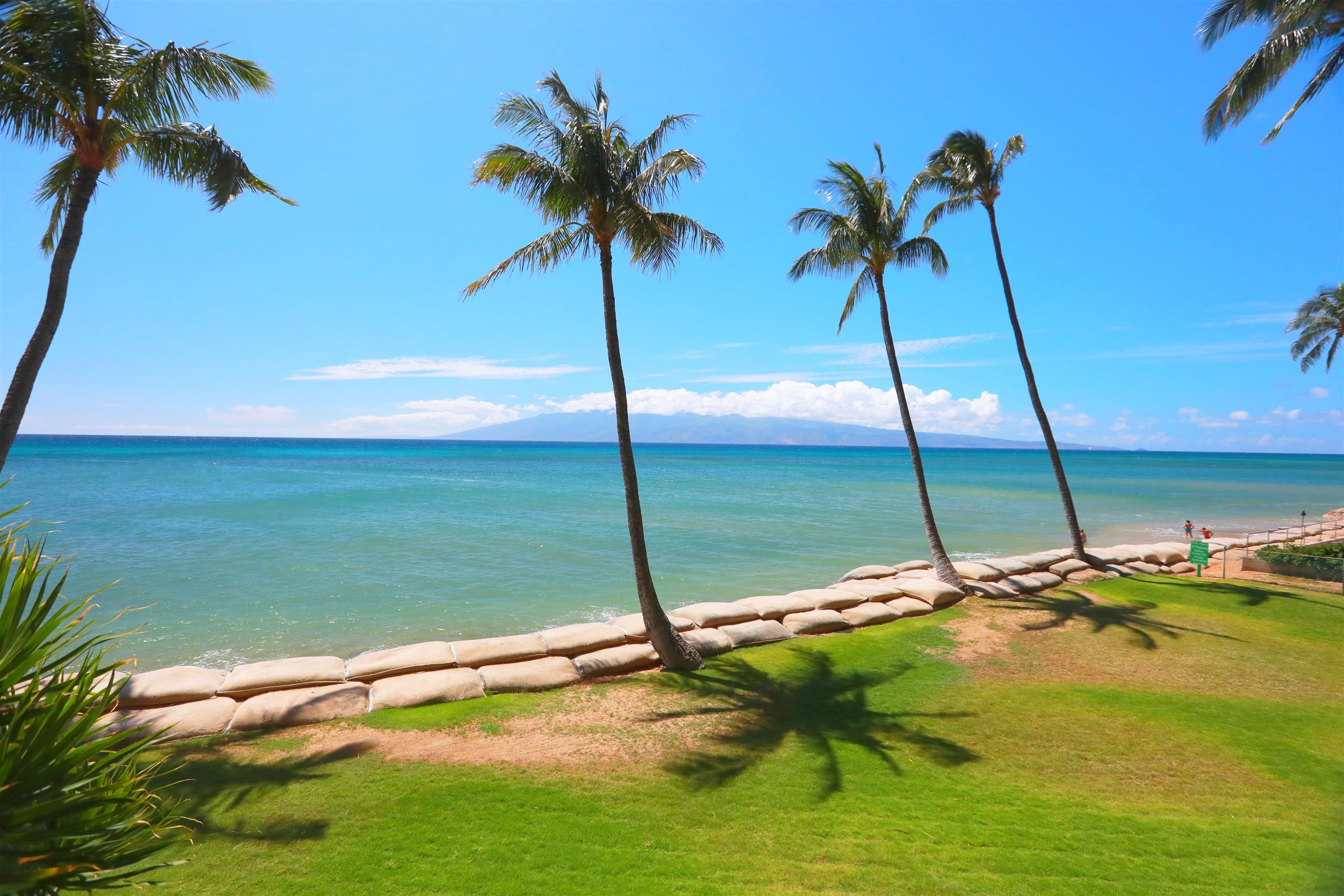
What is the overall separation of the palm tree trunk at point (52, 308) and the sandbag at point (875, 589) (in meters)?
14.5

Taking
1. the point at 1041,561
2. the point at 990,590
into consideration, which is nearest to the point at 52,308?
the point at 990,590

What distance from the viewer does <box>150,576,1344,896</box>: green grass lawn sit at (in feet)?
17.2

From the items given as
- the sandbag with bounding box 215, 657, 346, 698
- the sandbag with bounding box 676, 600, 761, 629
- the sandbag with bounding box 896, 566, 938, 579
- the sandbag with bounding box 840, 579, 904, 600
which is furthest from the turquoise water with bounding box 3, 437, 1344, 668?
the sandbag with bounding box 676, 600, 761, 629

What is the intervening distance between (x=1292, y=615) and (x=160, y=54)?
75.6 ft

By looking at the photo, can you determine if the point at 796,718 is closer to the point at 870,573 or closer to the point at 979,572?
the point at 870,573

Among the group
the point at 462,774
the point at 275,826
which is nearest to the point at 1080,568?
the point at 462,774

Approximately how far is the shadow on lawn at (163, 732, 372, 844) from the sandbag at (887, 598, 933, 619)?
34.9 feet

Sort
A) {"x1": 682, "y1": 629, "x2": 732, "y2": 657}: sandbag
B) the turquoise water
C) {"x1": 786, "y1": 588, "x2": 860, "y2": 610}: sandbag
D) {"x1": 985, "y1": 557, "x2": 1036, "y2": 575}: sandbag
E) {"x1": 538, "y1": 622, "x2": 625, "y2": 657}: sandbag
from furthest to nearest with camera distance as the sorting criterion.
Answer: {"x1": 985, "y1": 557, "x2": 1036, "y2": 575}: sandbag → the turquoise water → {"x1": 786, "y1": 588, "x2": 860, "y2": 610}: sandbag → {"x1": 682, "y1": 629, "x2": 732, "y2": 657}: sandbag → {"x1": 538, "y1": 622, "x2": 625, "y2": 657}: sandbag

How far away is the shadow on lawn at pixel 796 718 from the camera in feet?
23.5

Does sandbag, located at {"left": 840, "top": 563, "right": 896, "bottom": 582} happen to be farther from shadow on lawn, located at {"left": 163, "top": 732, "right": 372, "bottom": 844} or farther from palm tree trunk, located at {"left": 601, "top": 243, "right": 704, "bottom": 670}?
shadow on lawn, located at {"left": 163, "top": 732, "right": 372, "bottom": 844}

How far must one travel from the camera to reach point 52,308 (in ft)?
27.4

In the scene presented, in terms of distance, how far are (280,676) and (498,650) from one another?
3.08 metres

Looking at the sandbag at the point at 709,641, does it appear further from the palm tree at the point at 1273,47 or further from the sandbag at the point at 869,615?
the palm tree at the point at 1273,47

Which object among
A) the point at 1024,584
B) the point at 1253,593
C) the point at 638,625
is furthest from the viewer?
the point at 1024,584
